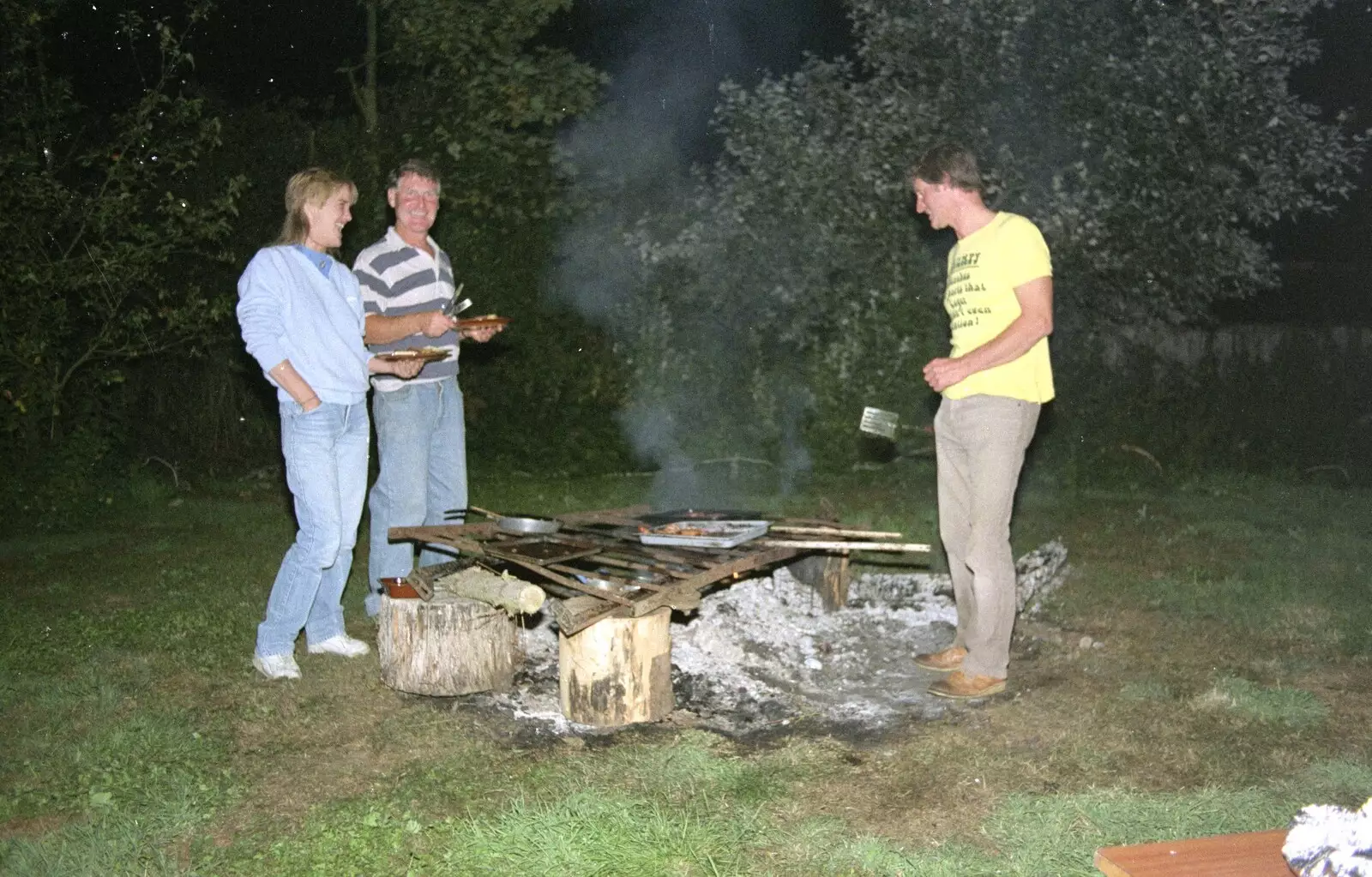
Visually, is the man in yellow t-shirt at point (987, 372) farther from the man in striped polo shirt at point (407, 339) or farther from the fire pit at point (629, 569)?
the man in striped polo shirt at point (407, 339)

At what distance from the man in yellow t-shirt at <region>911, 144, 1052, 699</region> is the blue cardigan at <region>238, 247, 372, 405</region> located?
86.0 inches

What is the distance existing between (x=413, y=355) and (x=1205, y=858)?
3523 mm

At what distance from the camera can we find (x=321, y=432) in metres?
4.36

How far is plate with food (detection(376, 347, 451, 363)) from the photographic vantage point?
4.79m

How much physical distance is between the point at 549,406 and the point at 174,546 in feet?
10.3

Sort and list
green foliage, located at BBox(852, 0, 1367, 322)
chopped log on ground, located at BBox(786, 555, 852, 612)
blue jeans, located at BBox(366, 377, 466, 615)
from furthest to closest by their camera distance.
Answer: green foliage, located at BBox(852, 0, 1367, 322), chopped log on ground, located at BBox(786, 555, 852, 612), blue jeans, located at BBox(366, 377, 466, 615)

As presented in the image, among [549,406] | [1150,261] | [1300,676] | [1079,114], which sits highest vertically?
[1079,114]

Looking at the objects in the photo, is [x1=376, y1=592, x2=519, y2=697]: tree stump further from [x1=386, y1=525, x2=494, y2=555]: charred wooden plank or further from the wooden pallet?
the wooden pallet

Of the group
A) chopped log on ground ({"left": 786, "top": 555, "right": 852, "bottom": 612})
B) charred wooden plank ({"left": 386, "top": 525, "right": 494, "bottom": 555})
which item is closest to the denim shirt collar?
charred wooden plank ({"left": 386, "top": 525, "right": 494, "bottom": 555})

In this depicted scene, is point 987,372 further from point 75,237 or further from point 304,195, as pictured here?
point 75,237

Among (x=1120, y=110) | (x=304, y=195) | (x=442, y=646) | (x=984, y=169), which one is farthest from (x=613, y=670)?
(x=1120, y=110)

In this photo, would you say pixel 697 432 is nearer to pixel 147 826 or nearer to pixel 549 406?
pixel 549 406

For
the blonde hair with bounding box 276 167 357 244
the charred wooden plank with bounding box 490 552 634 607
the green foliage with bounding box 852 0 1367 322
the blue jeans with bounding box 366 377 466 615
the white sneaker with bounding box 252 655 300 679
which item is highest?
the green foliage with bounding box 852 0 1367 322

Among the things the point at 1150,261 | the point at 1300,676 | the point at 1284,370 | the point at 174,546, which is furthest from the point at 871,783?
the point at 1284,370
